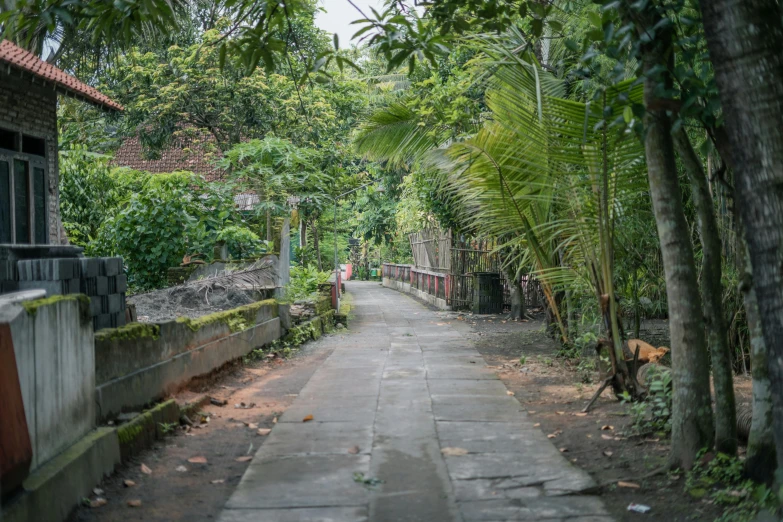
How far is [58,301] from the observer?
13.9ft

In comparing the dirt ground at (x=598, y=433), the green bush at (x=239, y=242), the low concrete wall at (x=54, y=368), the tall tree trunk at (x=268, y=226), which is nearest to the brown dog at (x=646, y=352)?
the dirt ground at (x=598, y=433)

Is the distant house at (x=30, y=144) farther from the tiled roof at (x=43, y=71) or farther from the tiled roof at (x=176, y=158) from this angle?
the tiled roof at (x=176, y=158)

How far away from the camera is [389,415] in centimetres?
664

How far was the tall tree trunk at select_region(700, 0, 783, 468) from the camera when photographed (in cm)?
267

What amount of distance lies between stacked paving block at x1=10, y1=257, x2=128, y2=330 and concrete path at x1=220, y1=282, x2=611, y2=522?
1.68 metres

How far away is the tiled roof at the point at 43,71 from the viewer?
9.73 m

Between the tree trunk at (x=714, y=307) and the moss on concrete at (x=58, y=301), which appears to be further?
the tree trunk at (x=714, y=307)

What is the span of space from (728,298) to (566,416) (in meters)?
2.30

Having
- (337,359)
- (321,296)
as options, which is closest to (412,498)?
(337,359)

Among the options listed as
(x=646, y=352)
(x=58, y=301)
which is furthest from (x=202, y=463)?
(x=646, y=352)

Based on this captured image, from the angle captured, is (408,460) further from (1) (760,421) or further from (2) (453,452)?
(1) (760,421)

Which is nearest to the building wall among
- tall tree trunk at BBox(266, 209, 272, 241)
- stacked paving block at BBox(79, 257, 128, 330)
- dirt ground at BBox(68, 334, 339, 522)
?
tall tree trunk at BBox(266, 209, 272, 241)

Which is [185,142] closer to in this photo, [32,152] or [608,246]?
[32,152]

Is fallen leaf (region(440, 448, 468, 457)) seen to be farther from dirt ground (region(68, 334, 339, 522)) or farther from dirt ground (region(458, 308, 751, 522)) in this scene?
dirt ground (region(68, 334, 339, 522))
